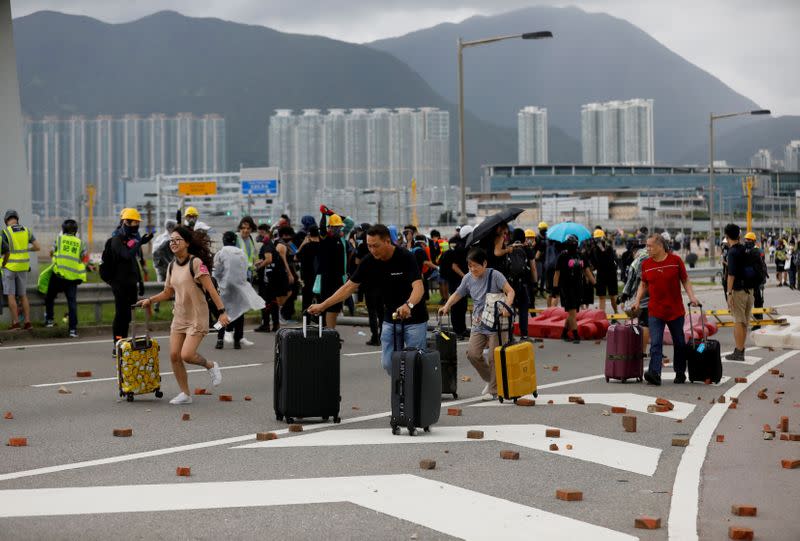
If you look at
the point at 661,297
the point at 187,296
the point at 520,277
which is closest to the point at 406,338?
the point at 187,296

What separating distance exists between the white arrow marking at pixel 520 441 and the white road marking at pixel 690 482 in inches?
10.4

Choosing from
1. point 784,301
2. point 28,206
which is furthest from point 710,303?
point 28,206

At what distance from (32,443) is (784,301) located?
25855 millimetres

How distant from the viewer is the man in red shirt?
508 inches

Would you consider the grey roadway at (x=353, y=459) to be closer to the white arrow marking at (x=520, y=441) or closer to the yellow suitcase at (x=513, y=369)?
the white arrow marking at (x=520, y=441)

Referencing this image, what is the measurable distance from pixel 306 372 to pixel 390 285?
1103 mm

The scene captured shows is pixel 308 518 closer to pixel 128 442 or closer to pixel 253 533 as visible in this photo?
pixel 253 533

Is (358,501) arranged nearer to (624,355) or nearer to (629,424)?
(629,424)

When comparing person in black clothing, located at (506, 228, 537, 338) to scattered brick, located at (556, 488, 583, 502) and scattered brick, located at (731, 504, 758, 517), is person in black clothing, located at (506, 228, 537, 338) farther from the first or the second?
scattered brick, located at (731, 504, 758, 517)

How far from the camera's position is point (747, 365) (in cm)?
1562

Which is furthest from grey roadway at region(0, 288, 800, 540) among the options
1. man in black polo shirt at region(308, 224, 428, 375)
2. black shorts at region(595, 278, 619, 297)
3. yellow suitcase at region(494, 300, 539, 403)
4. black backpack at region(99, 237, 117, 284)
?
black shorts at region(595, 278, 619, 297)

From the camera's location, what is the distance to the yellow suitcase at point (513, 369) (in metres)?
10.9

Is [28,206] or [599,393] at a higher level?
[28,206]

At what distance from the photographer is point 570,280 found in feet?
59.4
